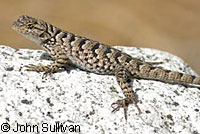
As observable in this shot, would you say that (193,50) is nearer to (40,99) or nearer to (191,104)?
(191,104)

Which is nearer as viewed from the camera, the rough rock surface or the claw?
the rough rock surface

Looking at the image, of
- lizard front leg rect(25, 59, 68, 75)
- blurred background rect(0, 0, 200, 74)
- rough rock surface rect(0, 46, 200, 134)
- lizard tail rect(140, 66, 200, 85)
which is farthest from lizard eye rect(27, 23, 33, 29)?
blurred background rect(0, 0, 200, 74)

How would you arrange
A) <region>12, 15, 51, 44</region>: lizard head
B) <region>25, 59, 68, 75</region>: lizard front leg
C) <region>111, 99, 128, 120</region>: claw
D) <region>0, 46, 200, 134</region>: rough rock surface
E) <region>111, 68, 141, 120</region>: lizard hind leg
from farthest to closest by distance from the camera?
1. <region>12, 15, 51, 44</region>: lizard head
2. <region>25, 59, 68, 75</region>: lizard front leg
3. <region>111, 68, 141, 120</region>: lizard hind leg
4. <region>111, 99, 128, 120</region>: claw
5. <region>0, 46, 200, 134</region>: rough rock surface

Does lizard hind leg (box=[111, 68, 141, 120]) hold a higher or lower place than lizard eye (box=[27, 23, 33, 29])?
lower

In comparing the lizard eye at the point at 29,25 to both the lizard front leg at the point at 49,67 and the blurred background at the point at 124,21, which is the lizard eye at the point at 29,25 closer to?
the lizard front leg at the point at 49,67

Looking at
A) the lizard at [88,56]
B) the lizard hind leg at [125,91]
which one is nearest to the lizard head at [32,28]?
the lizard at [88,56]

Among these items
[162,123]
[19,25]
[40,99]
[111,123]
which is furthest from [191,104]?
[19,25]

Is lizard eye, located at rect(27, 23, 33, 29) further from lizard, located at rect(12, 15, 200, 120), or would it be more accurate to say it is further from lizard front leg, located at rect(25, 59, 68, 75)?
lizard front leg, located at rect(25, 59, 68, 75)
